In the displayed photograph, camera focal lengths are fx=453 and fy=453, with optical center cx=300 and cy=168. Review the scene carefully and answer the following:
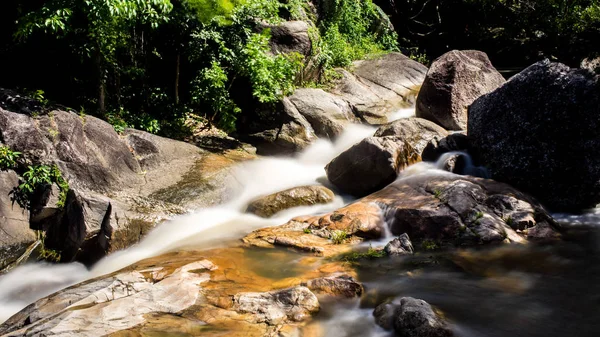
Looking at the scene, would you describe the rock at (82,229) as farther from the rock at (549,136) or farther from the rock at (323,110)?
the rock at (549,136)

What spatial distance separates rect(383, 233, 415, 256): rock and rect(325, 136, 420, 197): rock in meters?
2.58

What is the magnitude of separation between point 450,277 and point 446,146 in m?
4.87

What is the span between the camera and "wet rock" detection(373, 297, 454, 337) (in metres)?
4.50

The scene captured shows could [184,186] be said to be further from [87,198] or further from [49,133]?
[49,133]

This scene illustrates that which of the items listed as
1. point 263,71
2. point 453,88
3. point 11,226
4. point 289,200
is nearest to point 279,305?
point 289,200

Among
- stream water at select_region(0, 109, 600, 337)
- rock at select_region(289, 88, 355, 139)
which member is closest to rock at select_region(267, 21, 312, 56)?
rock at select_region(289, 88, 355, 139)

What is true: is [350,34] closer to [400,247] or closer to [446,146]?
[446,146]

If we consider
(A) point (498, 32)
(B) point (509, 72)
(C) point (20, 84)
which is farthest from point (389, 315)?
(A) point (498, 32)

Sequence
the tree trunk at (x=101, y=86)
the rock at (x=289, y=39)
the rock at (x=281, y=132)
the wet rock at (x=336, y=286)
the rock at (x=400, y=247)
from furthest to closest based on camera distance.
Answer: the rock at (x=289, y=39)
the rock at (x=281, y=132)
the tree trunk at (x=101, y=86)
the rock at (x=400, y=247)
the wet rock at (x=336, y=286)

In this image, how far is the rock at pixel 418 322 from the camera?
14.8 feet

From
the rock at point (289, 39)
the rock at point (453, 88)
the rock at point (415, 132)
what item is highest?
the rock at point (289, 39)

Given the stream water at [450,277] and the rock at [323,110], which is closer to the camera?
the stream water at [450,277]

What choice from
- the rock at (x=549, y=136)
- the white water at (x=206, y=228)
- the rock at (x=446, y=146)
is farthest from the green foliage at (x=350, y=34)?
the rock at (x=549, y=136)

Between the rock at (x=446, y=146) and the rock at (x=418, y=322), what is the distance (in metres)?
6.06
